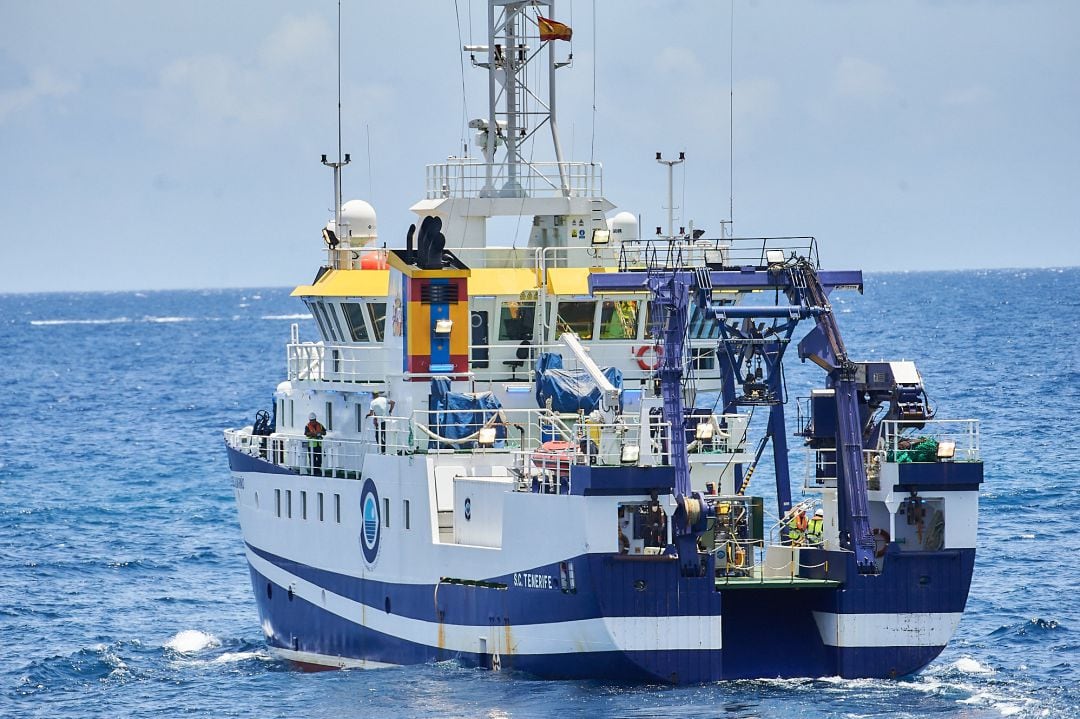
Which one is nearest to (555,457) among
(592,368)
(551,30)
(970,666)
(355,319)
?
(592,368)

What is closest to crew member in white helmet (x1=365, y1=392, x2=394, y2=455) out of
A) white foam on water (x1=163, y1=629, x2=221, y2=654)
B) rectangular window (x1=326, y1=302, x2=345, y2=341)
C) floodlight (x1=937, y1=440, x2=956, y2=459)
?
rectangular window (x1=326, y1=302, x2=345, y2=341)

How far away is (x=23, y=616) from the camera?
1657 inches

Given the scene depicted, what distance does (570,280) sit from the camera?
36.2m

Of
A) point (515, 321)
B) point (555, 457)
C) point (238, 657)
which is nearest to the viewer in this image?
point (555, 457)

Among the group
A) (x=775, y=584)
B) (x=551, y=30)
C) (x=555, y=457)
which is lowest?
(x=775, y=584)

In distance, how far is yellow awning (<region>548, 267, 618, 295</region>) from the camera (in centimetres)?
3581

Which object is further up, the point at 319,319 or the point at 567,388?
the point at 319,319

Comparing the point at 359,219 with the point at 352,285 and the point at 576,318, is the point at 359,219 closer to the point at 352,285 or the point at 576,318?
the point at 352,285

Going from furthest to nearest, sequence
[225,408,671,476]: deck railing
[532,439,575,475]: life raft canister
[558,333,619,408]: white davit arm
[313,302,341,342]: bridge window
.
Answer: [313,302,341,342]: bridge window, [558,333,619,408]: white davit arm, [532,439,575,475]: life raft canister, [225,408,671,476]: deck railing

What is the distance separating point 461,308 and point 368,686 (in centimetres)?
619

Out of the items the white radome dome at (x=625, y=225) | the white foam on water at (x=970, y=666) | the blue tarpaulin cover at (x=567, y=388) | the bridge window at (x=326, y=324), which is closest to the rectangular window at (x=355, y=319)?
the bridge window at (x=326, y=324)

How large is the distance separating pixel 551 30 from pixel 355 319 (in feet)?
20.1

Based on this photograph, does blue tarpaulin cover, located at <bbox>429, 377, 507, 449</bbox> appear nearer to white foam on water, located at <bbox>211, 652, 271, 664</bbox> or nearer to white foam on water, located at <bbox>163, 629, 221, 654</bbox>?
white foam on water, located at <bbox>211, 652, 271, 664</bbox>

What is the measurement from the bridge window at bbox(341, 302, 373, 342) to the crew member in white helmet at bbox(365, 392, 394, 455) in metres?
2.24
